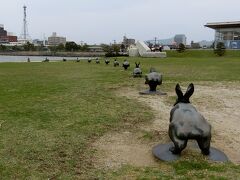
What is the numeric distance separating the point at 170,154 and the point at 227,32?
6803cm

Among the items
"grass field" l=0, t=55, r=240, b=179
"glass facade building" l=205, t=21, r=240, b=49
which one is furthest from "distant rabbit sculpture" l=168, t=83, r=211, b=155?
"glass facade building" l=205, t=21, r=240, b=49

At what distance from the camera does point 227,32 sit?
229 ft

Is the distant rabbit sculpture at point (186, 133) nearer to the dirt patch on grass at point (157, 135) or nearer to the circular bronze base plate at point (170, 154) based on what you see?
the circular bronze base plate at point (170, 154)

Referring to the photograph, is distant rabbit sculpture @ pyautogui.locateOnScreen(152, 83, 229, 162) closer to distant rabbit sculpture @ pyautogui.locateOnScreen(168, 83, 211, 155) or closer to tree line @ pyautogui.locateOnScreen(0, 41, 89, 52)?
distant rabbit sculpture @ pyautogui.locateOnScreen(168, 83, 211, 155)

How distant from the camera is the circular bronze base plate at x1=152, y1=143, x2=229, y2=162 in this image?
18.1 ft

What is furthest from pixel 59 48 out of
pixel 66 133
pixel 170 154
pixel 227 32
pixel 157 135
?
pixel 170 154

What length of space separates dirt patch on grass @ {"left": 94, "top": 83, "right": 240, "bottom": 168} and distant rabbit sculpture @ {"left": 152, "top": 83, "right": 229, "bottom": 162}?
26 centimetres

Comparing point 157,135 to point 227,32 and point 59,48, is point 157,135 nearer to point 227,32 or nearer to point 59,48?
point 227,32

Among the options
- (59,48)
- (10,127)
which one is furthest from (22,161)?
(59,48)

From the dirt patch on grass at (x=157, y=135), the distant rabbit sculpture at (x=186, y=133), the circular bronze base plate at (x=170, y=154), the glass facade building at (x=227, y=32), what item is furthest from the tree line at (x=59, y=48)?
the distant rabbit sculpture at (x=186, y=133)

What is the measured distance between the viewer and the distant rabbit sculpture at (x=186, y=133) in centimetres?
537

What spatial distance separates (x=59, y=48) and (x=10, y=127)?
4415 inches

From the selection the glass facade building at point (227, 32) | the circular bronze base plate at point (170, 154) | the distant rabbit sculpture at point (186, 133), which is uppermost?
the glass facade building at point (227, 32)

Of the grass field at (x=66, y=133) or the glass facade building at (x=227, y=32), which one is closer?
the grass field at (x=66, y=133)
